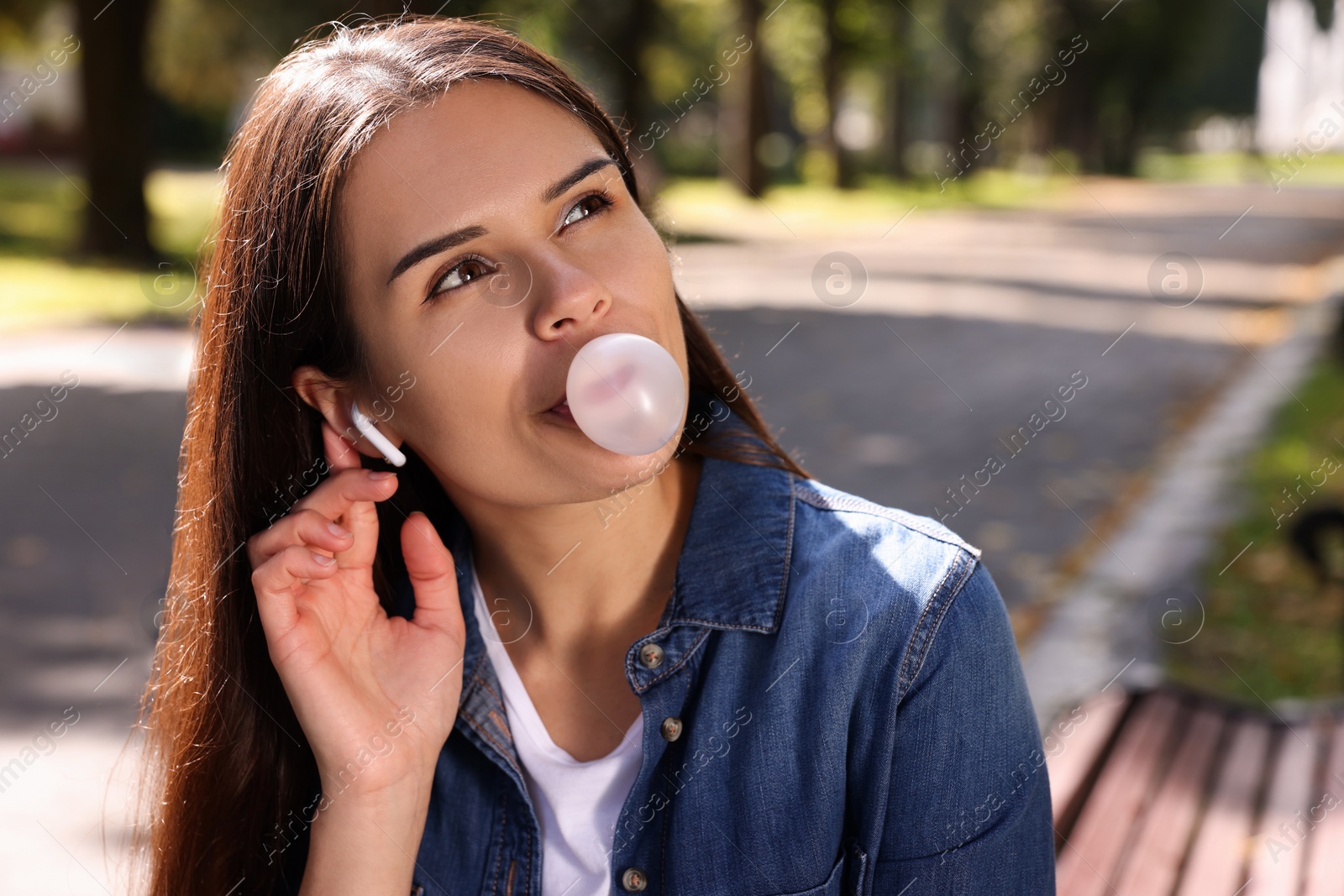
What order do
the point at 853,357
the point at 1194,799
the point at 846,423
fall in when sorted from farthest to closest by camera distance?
the point at 853,357, the point at 846,423, the point at 1194,799

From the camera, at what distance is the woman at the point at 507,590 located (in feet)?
5.65

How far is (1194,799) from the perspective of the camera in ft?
8.14

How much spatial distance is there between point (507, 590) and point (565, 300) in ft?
2.32

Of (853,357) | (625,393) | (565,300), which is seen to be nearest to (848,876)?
(625,393)

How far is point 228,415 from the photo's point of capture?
1981mm

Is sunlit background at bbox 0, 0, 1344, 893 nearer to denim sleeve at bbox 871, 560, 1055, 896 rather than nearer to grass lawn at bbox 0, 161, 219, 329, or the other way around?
grass lawn at bbox 0, 161, 219, 329

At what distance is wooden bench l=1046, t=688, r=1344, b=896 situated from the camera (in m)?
2.23

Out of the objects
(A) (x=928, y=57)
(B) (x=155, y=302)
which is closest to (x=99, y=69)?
(B) (x=155, y=302)

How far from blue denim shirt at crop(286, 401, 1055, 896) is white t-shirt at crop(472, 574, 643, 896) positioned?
1.2 inches

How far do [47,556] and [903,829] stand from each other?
215 inches

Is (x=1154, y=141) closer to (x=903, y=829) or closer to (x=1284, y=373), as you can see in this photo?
(x=1284, y=373)

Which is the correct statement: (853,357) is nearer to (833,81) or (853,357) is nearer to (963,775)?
(963,775)

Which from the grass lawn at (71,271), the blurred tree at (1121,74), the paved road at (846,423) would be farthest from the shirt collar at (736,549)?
the blurred tree at (1121,74)

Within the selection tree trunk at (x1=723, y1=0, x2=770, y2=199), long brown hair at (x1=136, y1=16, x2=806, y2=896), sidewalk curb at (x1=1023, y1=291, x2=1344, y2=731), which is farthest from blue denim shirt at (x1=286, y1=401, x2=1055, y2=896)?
tree trunk at (x1=723, y1=0, x2=770, y2=199)
